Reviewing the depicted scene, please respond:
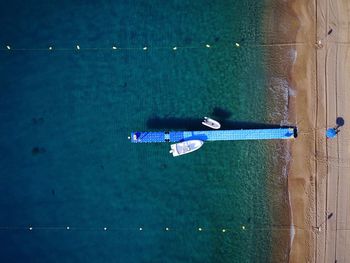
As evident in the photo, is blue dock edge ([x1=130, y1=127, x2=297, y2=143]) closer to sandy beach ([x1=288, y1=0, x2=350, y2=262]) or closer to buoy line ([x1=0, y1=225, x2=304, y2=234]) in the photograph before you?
sandy beach ([x1=288, y1=0, x2=350, y2=262])

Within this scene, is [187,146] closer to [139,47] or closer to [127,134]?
[127,134]

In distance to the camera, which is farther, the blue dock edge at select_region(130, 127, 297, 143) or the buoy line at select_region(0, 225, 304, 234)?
the buoy line at select_region(0, 225, 304, 234)

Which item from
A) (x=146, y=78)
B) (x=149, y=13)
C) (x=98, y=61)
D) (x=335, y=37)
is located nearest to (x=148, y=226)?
(x=146, y=78)

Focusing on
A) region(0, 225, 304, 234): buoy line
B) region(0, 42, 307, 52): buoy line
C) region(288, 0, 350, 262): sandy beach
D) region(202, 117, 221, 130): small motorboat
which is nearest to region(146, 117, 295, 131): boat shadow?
region(202, 117, 221, 130): small motorboat

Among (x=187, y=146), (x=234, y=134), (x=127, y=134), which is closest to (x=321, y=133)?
(x=234, y=134)

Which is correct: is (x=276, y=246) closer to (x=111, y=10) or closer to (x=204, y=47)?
(x=204, y=47)
